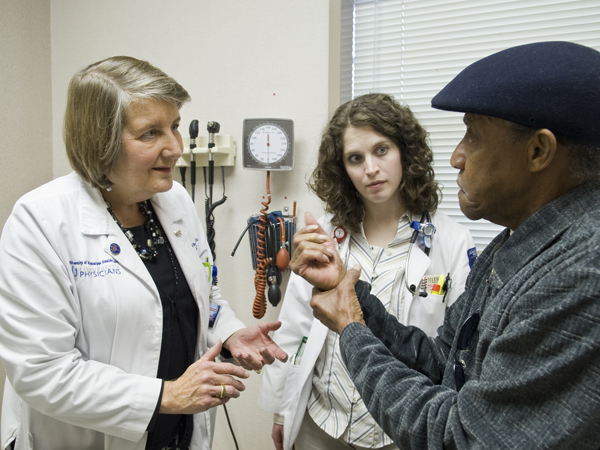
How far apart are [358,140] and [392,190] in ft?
0.77

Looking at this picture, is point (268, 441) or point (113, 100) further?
point (268, 441)

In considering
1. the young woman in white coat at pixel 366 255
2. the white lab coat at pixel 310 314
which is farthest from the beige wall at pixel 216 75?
the white lab coat at pixel 310 314

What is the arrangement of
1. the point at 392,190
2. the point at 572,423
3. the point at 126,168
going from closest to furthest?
the point at 572,423
the point at 126,168
the point at 392,190

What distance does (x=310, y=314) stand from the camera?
67.0 inches

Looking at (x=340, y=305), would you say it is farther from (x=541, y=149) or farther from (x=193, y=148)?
(x=193, y=148)

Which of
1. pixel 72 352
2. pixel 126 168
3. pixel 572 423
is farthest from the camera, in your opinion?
pixel 126 168

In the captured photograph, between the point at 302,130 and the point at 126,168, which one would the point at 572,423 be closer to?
the point at 126,168

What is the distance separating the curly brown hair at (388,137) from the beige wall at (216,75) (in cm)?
30

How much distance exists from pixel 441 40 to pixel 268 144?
0.94 m

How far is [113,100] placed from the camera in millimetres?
1189

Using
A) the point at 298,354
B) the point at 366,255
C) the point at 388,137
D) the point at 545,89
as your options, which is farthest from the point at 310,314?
the point at 545,89

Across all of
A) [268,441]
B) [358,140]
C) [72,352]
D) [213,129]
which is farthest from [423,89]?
[268,441]

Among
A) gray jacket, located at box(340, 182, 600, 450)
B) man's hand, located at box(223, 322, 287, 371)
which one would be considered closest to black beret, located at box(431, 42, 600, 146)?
gray jacket, located at box(340, 182, 600, 450)

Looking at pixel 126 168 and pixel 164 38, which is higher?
pixel 164 38
